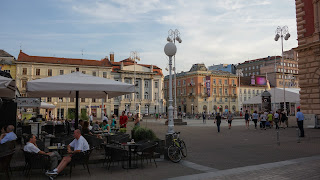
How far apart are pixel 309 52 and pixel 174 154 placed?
61.0 ft

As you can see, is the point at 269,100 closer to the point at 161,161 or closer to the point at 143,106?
the point at 161,161

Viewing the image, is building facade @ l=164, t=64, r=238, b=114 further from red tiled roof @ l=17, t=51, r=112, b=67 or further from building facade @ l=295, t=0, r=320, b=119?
building facade @ l=295, t=0, r=320, b=119

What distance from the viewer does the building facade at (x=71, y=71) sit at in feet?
190

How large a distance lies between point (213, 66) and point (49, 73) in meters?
70.3

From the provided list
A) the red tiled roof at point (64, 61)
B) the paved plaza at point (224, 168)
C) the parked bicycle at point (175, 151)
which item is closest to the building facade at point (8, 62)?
the red tiled roof at point (64, 61)

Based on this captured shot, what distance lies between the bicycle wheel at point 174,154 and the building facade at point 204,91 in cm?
6897

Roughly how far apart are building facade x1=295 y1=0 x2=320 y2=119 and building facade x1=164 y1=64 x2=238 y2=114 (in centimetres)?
5530

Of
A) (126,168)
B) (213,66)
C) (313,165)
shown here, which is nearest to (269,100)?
(313,165)

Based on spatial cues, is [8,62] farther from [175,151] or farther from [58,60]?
[175,151]

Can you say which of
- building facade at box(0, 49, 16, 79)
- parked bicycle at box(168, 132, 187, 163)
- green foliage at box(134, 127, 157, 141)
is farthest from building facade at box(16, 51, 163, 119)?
parked bicycle at box(168, 132, 187, 163)

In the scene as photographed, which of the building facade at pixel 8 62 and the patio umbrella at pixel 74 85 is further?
the building facade at pixel 8 62

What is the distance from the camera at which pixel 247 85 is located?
8938cm

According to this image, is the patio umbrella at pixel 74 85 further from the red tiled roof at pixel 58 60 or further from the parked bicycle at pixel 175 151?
the red tiled roof at pixel 58 60

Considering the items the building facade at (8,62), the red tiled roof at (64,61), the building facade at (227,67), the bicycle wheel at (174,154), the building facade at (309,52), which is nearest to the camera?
the bicycle wheel at (174,154)
